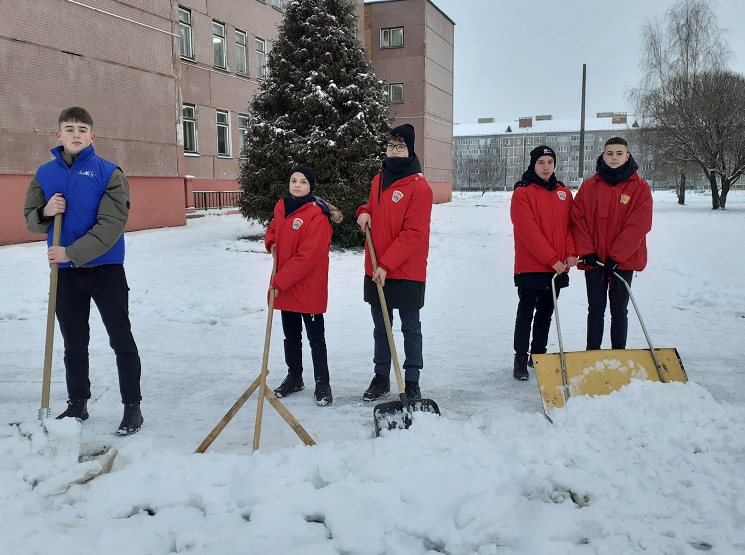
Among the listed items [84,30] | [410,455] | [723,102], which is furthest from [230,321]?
[723,102]

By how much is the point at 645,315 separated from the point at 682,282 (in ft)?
7.77

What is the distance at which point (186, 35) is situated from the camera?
19.0m

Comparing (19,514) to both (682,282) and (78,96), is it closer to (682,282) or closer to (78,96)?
(682,282)

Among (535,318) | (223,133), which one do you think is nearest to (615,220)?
(535,318)

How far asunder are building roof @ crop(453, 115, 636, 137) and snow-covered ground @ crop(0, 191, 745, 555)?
4115 inches

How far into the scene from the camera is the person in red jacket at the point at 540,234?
14.8 feet

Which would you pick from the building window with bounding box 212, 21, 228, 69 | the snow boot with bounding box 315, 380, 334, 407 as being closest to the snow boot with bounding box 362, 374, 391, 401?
the snow boot with bounding box 315, 380, 334, 407

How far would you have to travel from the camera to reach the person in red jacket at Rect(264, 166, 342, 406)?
4039 millimetres

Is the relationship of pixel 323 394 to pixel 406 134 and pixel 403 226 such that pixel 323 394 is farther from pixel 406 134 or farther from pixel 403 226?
pixel 406 134

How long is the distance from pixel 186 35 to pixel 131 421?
18.2 meters

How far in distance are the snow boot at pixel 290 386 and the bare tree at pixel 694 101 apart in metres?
25.8

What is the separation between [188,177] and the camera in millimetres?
18203

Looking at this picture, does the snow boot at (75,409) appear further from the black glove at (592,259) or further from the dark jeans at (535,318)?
the black glove at (592,259)

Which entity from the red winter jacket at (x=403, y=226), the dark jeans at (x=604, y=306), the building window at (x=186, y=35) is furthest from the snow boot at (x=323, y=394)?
the building window at (x=186, y=35)
